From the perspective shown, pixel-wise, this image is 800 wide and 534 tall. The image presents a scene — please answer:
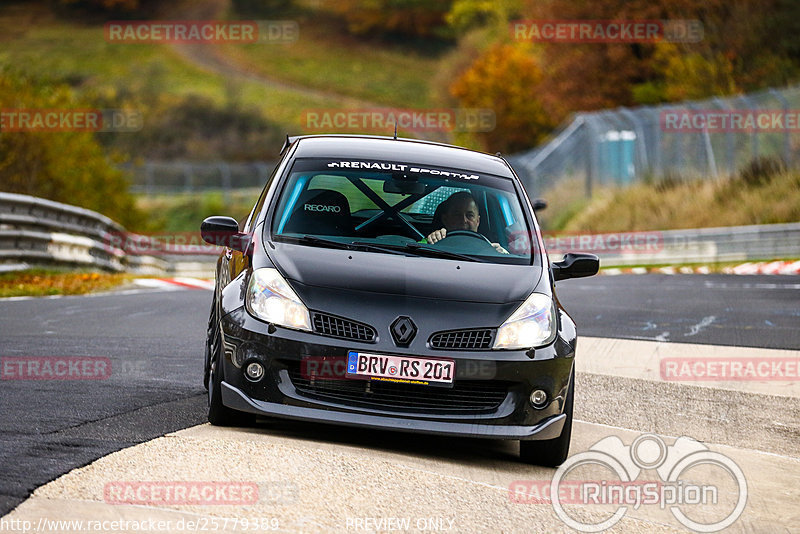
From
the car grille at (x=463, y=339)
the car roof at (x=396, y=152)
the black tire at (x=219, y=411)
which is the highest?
the car roof at (x=396, y=152)

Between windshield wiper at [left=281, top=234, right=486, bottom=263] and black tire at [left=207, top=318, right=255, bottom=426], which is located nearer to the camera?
black tire at [left=207, top=318, right=255, bottom=426]

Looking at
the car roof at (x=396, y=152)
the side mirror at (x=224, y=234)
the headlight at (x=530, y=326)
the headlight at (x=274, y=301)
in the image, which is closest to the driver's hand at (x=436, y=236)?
the car roof at (x=396, y=152)

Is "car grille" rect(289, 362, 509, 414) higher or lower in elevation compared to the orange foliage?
higher

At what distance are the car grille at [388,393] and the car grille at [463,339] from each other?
18cm

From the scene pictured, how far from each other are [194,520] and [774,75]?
37.6 meters

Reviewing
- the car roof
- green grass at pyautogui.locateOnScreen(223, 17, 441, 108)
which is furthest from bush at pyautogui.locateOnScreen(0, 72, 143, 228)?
green grass at pyautogui.locateOnScreen(223, 17, 441, 108)

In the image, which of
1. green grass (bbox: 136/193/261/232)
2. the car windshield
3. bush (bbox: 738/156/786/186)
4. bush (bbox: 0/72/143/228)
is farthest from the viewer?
green grass (bbox: 136/193/261/232)

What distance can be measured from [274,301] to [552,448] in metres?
1.65

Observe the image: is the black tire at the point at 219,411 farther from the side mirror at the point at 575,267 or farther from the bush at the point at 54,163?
the bush at the point at 54,163

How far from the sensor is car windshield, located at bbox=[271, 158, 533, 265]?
8008mm

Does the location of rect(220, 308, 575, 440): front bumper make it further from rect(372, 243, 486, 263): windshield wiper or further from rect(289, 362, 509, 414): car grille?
rect(372, 243, 486, 263): windshield wiper

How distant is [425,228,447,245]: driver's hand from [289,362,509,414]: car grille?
1.25 meters

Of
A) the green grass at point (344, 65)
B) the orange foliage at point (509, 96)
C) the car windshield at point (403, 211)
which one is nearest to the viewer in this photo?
the car windshield at point (403, 211)

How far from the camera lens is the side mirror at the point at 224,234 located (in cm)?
787
